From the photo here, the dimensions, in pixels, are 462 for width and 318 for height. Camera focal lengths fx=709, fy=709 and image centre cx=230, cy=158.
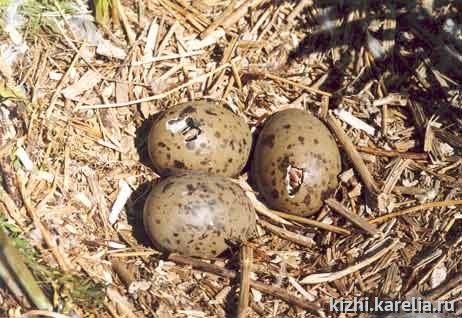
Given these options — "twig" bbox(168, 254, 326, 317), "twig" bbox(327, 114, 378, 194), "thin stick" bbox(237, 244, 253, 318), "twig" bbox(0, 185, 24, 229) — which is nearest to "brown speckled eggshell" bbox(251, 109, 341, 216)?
"twig" bbox(327, 114, 378, 194)

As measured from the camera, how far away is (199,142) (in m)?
3.13

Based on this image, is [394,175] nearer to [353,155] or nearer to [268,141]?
[353,155]

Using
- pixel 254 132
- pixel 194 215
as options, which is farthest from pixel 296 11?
pixel 194 215

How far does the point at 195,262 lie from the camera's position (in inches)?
119

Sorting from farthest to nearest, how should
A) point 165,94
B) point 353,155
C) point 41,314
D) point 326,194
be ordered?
point 165,94, point 353,155, point 326,194, point 41,314

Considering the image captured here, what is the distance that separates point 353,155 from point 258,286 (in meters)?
0.81

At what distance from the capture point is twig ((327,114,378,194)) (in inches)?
128

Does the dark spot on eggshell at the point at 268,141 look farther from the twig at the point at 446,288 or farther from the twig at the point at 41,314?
the twig at the point at 41,314

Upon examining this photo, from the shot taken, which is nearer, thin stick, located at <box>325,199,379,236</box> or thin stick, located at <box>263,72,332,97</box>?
thin stick, located at <box>325,199,379,236</box>

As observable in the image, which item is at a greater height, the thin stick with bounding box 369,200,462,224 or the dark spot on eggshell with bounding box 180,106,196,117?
the dark spot on eggshell with bounding box 180,106,196,117

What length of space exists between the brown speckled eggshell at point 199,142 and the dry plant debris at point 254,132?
Result: 9.1 inches

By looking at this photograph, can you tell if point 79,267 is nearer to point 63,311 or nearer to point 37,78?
point 63,311

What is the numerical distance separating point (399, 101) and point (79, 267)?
5.56 feet

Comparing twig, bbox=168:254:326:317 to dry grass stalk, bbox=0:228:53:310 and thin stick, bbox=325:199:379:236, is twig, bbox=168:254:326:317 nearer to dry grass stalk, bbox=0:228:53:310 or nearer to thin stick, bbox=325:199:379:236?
thin stick, bbox=325:199:379:236
